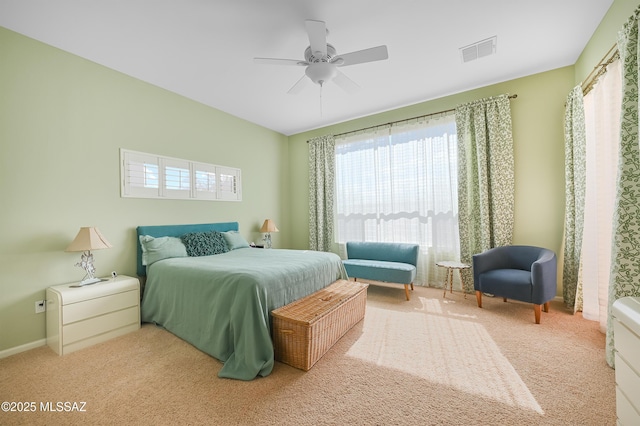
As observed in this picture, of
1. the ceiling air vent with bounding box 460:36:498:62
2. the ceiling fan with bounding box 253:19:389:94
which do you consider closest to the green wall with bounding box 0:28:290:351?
the ceiling fan with bounding box 253:19:389:94

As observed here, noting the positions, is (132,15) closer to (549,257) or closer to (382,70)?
(382,70)

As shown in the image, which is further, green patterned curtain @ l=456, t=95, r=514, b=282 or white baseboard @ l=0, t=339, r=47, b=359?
green patterned curtain @ l=456, t=95, r=514, b=282

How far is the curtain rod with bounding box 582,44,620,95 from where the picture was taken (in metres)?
2.18

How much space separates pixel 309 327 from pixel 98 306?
212 cm

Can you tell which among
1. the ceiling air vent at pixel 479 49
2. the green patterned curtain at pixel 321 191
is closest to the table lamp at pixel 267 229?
the green patterned curtain at pixel 321 191

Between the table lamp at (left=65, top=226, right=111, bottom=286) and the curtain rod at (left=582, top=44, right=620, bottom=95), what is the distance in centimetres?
501

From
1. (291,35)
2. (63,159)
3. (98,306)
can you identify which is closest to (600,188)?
(291,35)

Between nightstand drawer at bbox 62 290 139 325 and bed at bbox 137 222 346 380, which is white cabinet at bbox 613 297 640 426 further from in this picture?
nightstand drawer at bbox 62 290 139 325

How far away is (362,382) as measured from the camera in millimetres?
1802

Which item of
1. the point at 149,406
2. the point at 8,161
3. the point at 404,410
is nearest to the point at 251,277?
the point at 149,406

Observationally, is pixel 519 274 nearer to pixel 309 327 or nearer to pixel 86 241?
pixel 309 327

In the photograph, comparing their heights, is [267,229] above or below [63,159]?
below

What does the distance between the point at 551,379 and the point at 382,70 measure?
3.40 meters

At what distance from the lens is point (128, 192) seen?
310 centimetres
